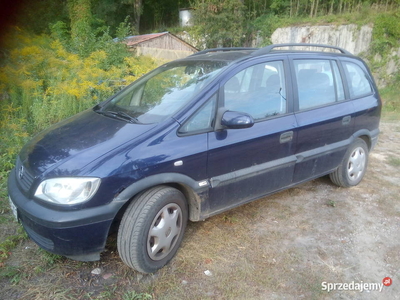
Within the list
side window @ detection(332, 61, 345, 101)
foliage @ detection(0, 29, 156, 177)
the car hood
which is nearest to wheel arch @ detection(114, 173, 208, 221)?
the car hood

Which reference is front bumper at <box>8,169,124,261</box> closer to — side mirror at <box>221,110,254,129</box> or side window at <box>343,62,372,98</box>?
side mirror at <box>221,110,254,129</box>

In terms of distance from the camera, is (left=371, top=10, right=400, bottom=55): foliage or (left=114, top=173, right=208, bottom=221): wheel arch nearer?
(left=114, top=173, right=208, bottom=221): wheel arch

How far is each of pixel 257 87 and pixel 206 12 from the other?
53.2 ft

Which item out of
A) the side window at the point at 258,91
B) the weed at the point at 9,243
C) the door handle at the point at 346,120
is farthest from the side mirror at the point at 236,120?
the weed at the point at 9,243

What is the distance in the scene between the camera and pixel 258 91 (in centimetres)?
309

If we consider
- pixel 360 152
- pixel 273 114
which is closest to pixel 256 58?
pixel 273 114

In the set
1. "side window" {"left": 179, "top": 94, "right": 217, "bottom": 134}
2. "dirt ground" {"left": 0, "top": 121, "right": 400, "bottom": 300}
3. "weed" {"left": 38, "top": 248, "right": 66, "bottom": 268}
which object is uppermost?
"side window" {"left": 179, "top": 94, "right": 217, "bottom": 134}

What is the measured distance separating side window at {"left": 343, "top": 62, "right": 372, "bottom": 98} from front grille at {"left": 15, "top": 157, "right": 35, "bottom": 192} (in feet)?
11.6

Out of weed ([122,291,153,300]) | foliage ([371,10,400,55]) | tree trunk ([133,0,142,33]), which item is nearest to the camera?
weed ([122,291,153,300])

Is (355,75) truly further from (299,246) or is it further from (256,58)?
(299,246)

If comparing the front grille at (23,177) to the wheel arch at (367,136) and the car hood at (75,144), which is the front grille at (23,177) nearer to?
the car hood at (75,144)

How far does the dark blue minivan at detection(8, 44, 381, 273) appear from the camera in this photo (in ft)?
7.30

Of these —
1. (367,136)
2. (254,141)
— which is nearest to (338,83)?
(367,136)

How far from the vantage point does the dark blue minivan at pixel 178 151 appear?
2225 mm
